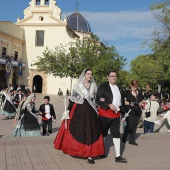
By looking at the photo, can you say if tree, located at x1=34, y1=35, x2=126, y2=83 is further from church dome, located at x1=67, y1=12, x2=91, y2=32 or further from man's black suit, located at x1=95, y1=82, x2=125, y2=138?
church dome, located at x1=67, y1=12, x2=91, y2=32

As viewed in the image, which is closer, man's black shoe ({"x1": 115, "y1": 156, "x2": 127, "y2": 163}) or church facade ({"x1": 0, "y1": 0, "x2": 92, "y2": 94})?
man's black shoe ({"x1": 115, "y1": 156, "x2": 127, "y2": 163})

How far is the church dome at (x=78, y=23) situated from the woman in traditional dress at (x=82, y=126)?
5570 cm

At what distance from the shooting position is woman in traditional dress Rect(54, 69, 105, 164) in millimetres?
5566

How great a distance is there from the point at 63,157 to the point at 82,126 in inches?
30.4

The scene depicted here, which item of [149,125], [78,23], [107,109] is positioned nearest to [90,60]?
[149,125]

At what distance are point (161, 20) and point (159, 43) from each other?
1431mm

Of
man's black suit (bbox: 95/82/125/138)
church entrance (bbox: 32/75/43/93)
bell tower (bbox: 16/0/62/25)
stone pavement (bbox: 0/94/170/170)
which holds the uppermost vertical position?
bell tower (bbox: 16/0/62/25)

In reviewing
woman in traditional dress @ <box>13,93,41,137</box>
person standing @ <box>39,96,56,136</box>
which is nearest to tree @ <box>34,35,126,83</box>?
person standing @ <box>39,96,56,136</box>

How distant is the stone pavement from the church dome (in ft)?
179

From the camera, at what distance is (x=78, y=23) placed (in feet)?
201

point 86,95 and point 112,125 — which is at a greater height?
point 86,95

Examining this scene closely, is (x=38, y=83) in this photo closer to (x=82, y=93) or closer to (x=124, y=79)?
(x=124, y=79)

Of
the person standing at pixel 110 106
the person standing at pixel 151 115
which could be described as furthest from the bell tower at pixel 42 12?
the person standing at pixel 110 106

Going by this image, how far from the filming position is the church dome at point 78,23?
6083 cm
